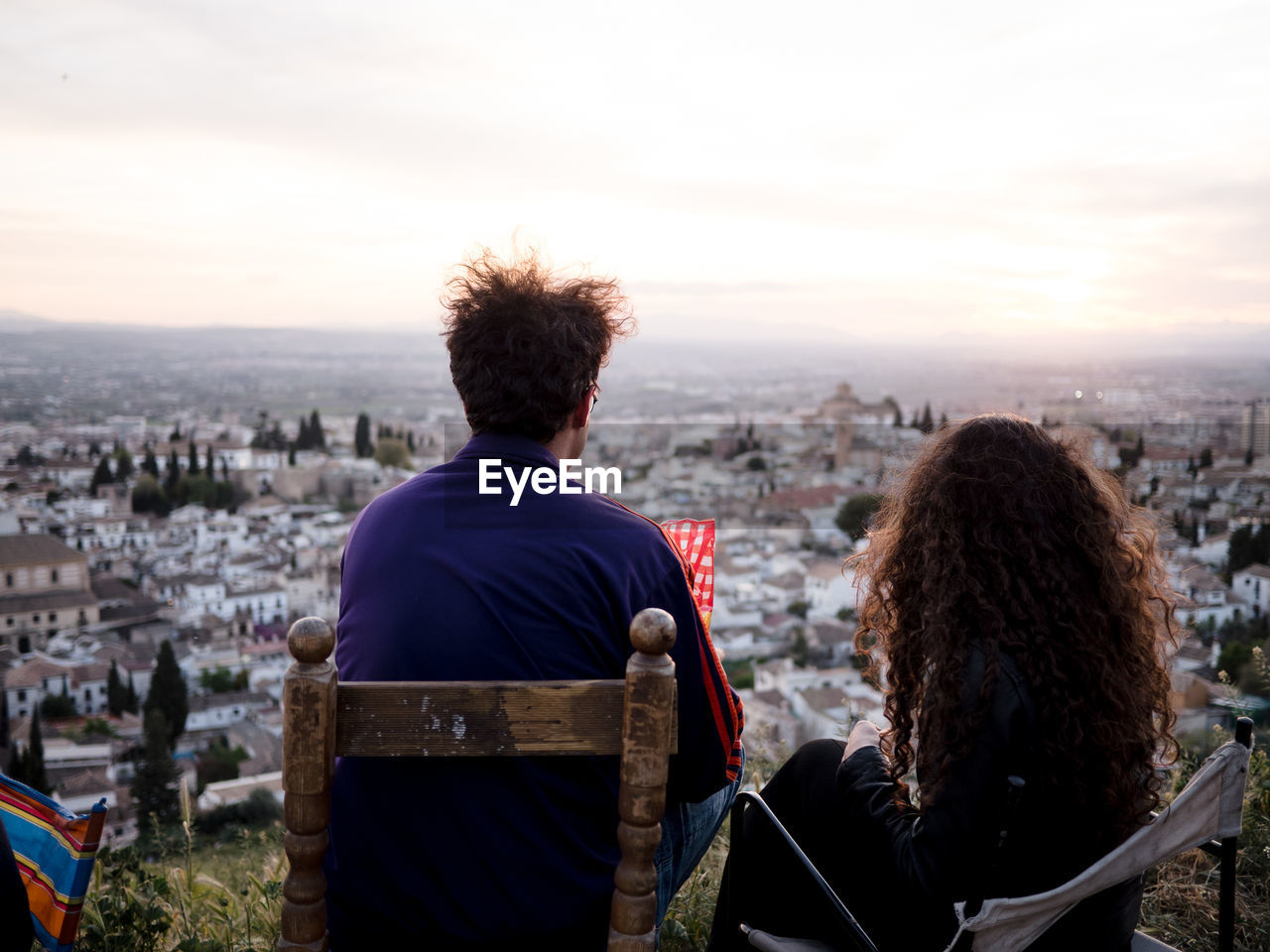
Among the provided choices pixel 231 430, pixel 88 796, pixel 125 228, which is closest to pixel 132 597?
pixel 88 796

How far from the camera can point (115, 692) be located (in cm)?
2755

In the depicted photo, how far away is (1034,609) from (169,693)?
28842mm

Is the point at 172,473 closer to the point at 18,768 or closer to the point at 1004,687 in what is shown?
the point at 18,768

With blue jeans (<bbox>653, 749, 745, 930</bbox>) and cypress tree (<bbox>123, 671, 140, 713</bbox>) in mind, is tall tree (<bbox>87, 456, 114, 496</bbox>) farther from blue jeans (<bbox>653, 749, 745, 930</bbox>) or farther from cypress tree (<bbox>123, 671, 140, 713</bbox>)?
blue jeans (<bbox>653, 749, 745, 930</bbox>)

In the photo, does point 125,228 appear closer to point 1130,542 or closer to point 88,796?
point 88,796

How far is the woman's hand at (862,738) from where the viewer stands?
1.62 metres

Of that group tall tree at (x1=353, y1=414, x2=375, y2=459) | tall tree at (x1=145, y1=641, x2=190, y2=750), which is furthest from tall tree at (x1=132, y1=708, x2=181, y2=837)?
tall tree at (x1=353, y1=414, x2=375, y2=459)

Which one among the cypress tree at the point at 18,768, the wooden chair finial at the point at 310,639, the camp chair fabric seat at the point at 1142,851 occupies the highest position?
the wooden chair finial at the point at 310,639

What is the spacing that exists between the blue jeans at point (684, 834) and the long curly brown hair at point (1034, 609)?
0.33 metres

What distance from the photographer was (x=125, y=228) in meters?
73.6

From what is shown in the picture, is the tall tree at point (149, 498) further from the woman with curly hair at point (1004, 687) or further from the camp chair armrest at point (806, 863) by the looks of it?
the woman with curly hair at point (1004, 687)

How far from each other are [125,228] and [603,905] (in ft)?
280

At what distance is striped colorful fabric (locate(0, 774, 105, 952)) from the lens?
4.87 ft

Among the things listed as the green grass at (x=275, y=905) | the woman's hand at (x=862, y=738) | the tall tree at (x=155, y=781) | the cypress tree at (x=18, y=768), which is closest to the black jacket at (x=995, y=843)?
the woman's hand at (x=862, y=738)
